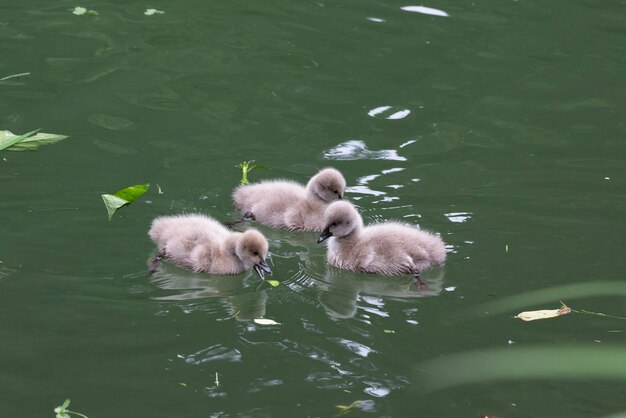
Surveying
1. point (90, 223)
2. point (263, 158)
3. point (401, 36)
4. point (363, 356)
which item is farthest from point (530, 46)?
point (363, 356)

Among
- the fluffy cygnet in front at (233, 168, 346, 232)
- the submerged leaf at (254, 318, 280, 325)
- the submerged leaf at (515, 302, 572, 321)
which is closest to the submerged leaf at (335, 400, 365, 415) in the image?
the submerged leaf at (254, 318, 280, 325)

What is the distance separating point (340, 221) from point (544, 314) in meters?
1.23

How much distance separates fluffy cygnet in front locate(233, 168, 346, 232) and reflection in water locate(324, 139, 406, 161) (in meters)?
0.73

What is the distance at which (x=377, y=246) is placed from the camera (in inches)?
210

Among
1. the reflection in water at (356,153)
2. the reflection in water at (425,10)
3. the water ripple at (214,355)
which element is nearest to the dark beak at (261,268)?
the water ripple at (214,355)

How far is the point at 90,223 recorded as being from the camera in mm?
5586

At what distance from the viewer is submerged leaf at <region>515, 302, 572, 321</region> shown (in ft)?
15.5

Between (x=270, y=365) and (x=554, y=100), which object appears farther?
(x=554, y=100)

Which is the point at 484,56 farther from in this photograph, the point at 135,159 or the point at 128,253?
the point at 128,253

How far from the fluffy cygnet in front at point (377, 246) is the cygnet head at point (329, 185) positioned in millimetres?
413

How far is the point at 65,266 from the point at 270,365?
1446mm

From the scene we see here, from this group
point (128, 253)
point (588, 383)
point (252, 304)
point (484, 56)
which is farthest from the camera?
point (484, 56)

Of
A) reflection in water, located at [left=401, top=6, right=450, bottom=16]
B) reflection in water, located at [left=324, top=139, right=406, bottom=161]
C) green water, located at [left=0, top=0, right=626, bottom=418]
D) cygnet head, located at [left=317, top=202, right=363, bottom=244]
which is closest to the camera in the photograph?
green water, located at [left=0, top=0, right=626, bottom=418]

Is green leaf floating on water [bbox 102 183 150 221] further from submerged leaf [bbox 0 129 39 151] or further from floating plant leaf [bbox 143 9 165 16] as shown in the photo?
floating plant leaf [bbox 143 9 165 16]
